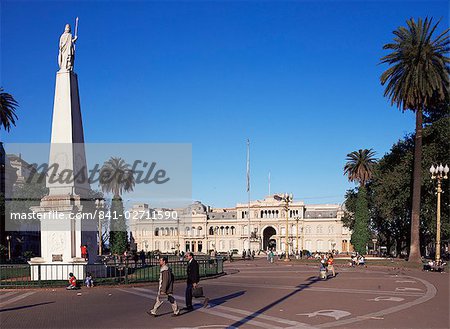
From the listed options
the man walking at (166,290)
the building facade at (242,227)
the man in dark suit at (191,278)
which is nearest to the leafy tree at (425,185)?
the man in dark suit at (191,278)

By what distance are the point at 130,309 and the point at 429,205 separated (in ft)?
126

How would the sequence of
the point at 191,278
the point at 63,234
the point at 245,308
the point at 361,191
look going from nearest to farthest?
the point at 191,278 < the point at 245,308 < the point at 63,234 < the point at 361,191

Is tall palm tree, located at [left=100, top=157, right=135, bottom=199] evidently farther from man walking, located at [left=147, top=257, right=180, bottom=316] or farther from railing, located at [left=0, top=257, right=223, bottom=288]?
man walking, located at [left=147, top=257, right=180, bottom=316]

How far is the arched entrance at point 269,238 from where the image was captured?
135 m

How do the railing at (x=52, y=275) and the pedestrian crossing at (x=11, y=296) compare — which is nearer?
the pedestrian crossing at (x=11, y=296)

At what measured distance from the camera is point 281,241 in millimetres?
129250

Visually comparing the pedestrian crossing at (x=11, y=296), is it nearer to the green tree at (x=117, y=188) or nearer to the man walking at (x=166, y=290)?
the man walking at (x=166, y=290)

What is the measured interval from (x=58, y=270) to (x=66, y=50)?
11.0 metres

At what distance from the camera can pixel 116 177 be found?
262ft

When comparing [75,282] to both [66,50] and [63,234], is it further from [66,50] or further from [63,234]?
[66,50]

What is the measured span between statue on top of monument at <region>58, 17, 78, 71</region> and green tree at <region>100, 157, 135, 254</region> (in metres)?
45.8

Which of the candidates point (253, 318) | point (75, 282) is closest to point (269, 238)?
point (75, 282)

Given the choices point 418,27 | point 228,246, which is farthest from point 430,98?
point 228,246

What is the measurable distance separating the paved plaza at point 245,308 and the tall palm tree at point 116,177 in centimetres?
5770
